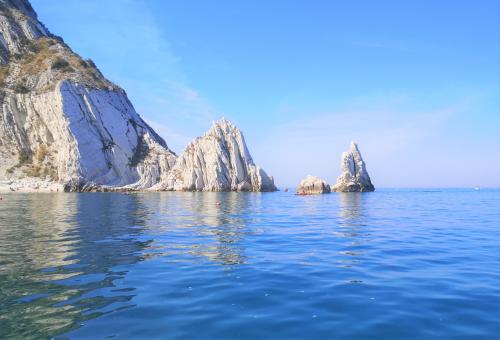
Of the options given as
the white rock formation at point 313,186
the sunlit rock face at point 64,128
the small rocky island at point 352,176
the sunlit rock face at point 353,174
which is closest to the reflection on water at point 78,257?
the white rock formation at point 313,186

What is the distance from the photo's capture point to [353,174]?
116m

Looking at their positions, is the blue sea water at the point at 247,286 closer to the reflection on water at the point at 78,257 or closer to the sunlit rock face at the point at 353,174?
the reflection on water at the point at 78,257

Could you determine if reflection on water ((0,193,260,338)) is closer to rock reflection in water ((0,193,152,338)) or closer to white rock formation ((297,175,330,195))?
rock reflection in water ((0,193,152,338))

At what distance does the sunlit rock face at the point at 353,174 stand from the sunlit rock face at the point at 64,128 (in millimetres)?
53930

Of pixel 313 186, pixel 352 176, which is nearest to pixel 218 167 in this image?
pixel 313 186

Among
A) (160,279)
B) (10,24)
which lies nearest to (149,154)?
(10,24)

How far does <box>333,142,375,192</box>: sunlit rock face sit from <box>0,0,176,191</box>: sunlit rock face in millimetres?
53930

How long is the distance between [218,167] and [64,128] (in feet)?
146

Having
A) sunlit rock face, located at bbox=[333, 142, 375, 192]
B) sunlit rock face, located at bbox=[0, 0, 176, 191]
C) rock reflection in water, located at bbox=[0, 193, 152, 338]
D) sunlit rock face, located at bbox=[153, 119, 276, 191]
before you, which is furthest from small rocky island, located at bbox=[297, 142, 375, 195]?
rock reflection in water, located at bbox=[0, 193, 152, 338]

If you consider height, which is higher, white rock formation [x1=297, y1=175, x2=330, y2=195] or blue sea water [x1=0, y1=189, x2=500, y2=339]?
white rock formation [x1=297, y1=175, x2=330, y2=195]

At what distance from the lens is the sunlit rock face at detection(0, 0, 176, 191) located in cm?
10956

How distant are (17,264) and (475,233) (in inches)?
1025

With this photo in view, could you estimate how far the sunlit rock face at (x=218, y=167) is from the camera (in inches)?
4500

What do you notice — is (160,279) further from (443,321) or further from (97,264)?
(443,321)
